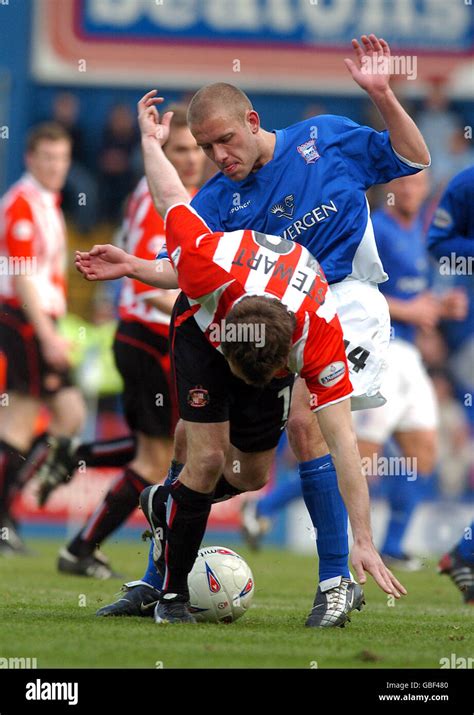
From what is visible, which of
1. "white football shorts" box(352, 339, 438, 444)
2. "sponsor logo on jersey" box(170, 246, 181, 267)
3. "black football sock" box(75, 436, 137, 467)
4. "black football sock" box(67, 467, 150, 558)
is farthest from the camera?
"white football shorts" box(352, 339, 438, 444)

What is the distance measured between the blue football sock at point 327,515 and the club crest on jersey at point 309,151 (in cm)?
120

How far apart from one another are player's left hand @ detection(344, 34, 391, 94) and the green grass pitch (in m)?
2.01

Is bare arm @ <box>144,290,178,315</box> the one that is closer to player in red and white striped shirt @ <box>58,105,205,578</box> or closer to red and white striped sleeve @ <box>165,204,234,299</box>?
player in red and white striped shirt @ <box>58,105,205,578</box>

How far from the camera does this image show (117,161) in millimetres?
13578

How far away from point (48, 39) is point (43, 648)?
400 inches

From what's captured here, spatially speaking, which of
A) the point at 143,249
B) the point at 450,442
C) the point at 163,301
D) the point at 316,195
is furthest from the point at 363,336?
the point at 450,442

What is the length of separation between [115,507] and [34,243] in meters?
3.06

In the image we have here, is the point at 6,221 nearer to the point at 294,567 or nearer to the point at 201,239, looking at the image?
the point at 294,567

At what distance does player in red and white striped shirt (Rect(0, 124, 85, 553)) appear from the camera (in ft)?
30.3

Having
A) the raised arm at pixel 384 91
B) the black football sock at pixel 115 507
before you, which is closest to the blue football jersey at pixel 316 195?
the raised arm at pixel 384 91

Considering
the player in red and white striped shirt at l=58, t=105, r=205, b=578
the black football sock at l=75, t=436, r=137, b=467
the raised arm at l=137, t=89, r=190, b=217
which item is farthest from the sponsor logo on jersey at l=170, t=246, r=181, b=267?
the black football sock at l=75, t=436, r=137, b=467
